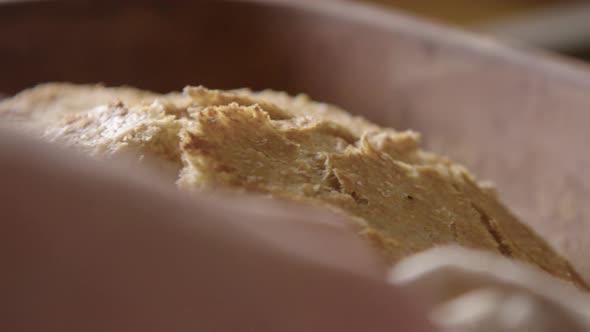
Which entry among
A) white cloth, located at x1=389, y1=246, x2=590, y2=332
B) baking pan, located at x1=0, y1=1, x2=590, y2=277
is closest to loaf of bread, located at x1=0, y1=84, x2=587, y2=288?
white cloth, located at x1=389, y1=246, x2=590, y2=332

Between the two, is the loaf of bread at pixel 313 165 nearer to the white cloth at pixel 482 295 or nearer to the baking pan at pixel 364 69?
the white cloth at pixel 482 295

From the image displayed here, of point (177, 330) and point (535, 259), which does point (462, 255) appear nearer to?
point (177, 330)

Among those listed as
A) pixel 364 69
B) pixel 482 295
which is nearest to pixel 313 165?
pixel 482 295

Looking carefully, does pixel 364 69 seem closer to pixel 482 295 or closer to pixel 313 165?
pixel 313 165

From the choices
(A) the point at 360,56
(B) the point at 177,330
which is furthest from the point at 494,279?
(A) the point at 360,56

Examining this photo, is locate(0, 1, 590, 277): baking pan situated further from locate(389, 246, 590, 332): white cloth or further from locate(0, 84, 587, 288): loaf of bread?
locate(389, 246, 590, 332): white cloth

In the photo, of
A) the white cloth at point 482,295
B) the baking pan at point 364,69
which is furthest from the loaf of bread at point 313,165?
the baking pan at point 364,69
